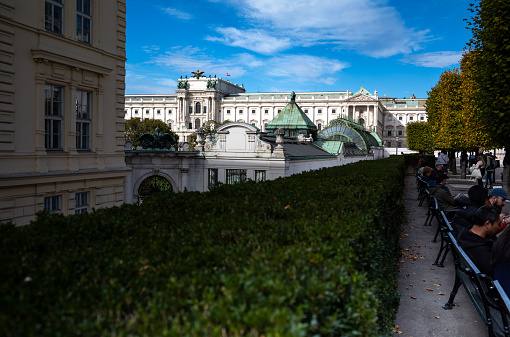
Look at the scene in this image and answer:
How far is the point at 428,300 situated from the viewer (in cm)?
704

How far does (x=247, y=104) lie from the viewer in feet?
401

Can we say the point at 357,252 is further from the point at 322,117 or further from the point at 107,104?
the point at 322,117

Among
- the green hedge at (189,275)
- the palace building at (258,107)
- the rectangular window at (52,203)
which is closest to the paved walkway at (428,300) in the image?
the green hedge at (189,275)

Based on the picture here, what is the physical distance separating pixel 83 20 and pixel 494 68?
14.4m

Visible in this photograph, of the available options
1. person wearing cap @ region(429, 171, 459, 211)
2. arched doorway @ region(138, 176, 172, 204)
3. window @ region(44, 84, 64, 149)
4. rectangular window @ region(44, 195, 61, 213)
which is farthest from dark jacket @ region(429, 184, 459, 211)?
arched doorway @ region(138, 176, 172, 204)

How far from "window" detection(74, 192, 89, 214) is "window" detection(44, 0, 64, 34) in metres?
5.08

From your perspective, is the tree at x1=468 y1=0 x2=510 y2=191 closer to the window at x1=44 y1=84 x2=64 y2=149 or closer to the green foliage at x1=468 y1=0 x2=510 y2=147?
the green foliage at x1=468 y1=0 x2=510 y2=147

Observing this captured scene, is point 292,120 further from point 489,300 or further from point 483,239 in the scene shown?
point 489,300

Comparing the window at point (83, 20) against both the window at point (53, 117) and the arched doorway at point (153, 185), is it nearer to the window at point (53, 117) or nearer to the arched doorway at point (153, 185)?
the window at point (53, 117)

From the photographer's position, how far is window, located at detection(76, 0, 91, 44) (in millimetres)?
12636

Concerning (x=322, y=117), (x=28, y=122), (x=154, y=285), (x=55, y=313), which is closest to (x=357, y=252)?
(x=154, y=285)

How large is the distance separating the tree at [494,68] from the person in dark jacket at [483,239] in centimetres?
909

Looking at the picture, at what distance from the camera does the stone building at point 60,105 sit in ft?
34.6

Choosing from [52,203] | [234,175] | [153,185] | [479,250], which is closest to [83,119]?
[52,203]
